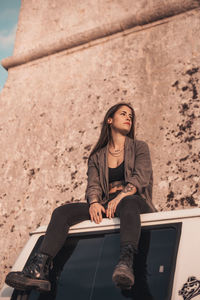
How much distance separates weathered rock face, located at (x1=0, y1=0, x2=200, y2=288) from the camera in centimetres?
368

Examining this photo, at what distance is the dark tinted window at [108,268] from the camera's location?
1.50 m

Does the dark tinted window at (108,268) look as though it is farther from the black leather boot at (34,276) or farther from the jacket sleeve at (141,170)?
the jacket sleeve at (141,170)

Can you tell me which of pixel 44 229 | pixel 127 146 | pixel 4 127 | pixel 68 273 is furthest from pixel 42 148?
pixel 68 273

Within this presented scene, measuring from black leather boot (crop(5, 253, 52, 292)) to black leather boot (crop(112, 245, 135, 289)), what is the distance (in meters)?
0.44

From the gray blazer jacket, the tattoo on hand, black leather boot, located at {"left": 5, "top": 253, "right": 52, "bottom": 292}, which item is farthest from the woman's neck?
black leather boot, located at {"left": 5, "top": 253, "right": 52, "bottom": 292}

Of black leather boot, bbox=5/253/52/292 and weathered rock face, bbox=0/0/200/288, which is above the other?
weathered rock face, bbox=0/0/200/288

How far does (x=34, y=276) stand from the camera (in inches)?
71.3

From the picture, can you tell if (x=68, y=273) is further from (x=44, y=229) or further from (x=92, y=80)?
(x=92, y=80)

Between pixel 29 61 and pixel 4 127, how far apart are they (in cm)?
127

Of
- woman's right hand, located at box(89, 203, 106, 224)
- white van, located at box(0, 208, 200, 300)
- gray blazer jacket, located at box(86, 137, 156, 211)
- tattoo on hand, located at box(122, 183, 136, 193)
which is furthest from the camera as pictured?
gray blazer jacket, located at box(86, 137, 156, 211)

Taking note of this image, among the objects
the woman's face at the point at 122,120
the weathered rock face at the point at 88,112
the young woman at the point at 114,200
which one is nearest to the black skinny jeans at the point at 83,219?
the young woman at the point at 114,200

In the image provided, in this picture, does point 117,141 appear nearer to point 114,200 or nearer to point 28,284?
point 114,200

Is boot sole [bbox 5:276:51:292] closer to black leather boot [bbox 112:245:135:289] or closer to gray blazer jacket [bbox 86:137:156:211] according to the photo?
black leather boot [bbox 112:245:135:289]

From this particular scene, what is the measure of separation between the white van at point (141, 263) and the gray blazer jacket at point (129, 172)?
51cm
